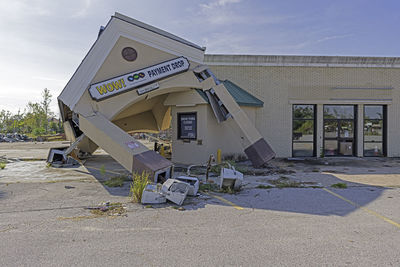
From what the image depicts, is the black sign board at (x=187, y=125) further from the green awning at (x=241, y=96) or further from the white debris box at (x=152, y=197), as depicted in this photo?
the white debris box at (x=152, y=197)

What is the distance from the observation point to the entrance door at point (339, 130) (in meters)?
17.3

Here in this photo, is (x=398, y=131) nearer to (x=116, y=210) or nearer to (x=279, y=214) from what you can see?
(x=279, y=214)

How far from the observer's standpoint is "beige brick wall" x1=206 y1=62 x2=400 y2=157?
17.0 m

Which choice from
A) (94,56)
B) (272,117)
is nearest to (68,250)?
(94,56)

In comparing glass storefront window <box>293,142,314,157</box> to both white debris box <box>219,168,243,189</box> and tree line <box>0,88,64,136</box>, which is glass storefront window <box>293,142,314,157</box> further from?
tree line <box>0,88,64,136</box>

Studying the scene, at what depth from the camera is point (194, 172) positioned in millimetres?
11625

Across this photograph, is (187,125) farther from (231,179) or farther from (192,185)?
(192,185)

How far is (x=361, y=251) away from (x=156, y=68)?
9617 millimetres

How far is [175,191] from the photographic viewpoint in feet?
23.1

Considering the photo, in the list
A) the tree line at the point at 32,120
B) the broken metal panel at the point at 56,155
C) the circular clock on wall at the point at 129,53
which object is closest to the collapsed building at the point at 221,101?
the circular clock on wall at the point at 129,53

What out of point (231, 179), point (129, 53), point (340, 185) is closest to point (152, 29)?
point (129, 53)

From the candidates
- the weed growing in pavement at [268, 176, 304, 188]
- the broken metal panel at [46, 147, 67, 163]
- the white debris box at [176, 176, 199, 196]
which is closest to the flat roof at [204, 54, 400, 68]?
the weed growing in pavement at [268, 176, 304, 188]

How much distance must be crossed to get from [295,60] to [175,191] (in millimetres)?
13278

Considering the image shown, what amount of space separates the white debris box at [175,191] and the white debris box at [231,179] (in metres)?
1.36
